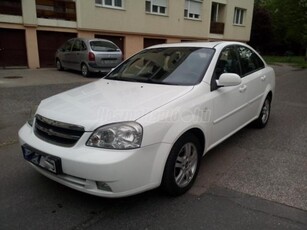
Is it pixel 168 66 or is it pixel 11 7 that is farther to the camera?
pixel 11 7

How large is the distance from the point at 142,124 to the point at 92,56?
960 centimetres

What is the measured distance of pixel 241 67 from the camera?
4.42 meters

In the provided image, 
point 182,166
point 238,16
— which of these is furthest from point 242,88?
point 238,16

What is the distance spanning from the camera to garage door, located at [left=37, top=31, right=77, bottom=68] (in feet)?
49.6

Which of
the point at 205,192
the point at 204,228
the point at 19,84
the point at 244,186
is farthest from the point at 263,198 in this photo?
the point at 19,84

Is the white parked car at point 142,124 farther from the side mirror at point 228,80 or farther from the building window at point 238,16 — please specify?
the building window at point 238,16

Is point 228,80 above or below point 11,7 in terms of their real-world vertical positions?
below

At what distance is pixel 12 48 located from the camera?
14383mm

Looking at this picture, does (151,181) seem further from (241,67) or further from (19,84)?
(19,84)

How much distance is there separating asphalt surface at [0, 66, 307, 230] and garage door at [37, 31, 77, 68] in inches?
461

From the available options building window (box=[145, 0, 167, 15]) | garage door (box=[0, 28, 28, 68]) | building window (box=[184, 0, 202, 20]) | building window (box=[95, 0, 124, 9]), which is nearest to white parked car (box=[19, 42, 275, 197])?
garage door (box=[0, 28, 28, 68])

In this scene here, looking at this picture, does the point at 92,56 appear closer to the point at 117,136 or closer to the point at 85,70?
the point at 85,70

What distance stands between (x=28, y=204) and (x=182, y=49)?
273 cm

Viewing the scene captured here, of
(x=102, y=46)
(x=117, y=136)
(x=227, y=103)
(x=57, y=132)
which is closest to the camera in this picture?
(x=117, y=136)
